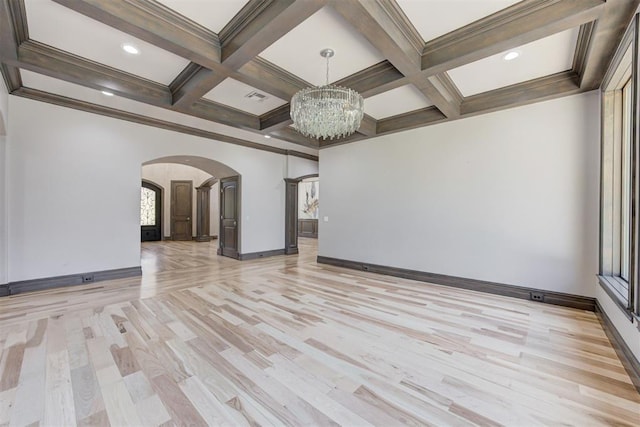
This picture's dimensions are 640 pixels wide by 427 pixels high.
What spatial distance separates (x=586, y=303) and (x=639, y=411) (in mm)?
2335

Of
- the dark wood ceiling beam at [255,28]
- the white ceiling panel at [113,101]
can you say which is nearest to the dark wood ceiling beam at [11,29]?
the white ceiling panel at [113,101]

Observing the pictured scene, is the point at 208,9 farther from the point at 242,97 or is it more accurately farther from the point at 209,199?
the point at 209,199

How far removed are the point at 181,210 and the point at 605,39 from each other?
1260cm

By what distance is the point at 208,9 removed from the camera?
257cm

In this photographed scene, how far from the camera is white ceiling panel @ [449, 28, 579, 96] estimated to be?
2.98 meters

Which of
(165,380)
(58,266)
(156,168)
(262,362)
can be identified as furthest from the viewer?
(156,168)

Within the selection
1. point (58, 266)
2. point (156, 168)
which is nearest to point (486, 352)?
point (58, 266)

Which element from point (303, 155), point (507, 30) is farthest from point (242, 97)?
point (303, 155)

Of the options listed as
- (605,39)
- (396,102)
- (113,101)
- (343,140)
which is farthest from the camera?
(343,140)

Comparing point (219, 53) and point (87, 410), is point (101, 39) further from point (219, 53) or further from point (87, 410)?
point (87, 410)

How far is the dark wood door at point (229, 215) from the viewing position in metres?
7.36

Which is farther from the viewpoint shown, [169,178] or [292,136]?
[169,178]

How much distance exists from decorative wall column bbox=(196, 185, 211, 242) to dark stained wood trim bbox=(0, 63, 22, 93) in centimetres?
768

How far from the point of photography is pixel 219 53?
10.0 feet
